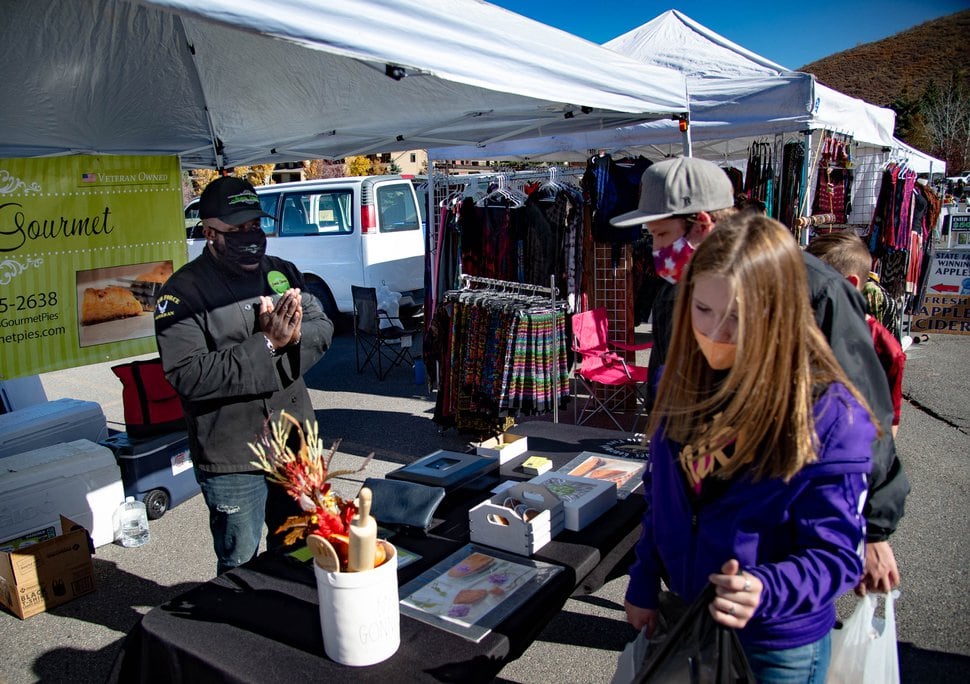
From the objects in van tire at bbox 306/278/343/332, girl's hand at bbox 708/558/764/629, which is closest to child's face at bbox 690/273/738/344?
girl's hand at bbox 708/558/764/629

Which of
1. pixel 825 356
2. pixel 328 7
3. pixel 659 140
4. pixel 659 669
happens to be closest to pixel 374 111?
pixel 328 7

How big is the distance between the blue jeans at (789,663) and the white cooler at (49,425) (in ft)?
14.3

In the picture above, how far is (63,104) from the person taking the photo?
2947mm

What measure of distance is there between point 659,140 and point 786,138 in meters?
1.83

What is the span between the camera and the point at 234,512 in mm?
2309

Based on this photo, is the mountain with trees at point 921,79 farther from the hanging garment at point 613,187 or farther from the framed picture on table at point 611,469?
the framed picture on table at point 611,469

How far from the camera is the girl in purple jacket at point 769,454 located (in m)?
1.17

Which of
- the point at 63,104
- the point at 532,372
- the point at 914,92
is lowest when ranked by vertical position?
the point at 532,372

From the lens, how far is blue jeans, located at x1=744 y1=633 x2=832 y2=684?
1.28m

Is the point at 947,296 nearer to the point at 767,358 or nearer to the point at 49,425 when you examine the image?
the point at 767,358

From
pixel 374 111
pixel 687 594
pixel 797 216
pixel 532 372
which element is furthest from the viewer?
pixel 797 216

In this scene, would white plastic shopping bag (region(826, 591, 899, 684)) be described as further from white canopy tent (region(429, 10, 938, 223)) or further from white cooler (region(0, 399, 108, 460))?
white cooler (region(0, 399, 108, 460))

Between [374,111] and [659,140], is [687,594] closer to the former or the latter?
[374,111]

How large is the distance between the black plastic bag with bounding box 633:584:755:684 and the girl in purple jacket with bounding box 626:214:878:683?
0.04m
